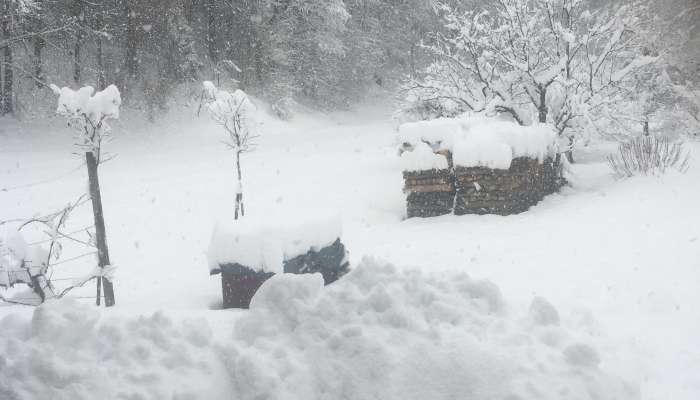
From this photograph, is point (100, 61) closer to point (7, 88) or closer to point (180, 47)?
point (180, 47)

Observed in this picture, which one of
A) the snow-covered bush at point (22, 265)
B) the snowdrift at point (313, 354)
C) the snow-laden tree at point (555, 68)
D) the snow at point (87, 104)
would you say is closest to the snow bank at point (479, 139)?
the snow-laden tree at point (555, 68)

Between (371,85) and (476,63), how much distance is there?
18.5m

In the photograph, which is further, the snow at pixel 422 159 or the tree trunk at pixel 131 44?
the tree trunk at pixel 131 44

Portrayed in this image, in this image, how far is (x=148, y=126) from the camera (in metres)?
18.8

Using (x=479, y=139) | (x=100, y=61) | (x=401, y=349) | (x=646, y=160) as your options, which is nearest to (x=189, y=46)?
(x=100, y=61)

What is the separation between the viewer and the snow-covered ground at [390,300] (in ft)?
10.0

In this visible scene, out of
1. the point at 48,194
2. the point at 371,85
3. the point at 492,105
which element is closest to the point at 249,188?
the point at 48,194

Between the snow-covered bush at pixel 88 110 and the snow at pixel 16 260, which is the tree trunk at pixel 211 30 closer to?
the snow-covered bush at pixel 88 110

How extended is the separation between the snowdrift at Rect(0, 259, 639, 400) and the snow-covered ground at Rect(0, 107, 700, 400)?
0.03 ft

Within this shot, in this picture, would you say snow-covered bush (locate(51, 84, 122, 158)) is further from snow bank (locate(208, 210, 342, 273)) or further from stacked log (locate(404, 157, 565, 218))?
stacked log (locate(404, 157, 565, 218))

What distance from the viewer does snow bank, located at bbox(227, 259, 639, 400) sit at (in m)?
2.99

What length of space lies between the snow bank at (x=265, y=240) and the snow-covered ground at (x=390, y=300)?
0.60 metres

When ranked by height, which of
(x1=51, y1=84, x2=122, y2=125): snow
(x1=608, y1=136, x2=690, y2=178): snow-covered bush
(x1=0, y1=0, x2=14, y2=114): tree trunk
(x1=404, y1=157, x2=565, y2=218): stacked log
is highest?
(x1=0, y1=0, x2=14, y2=114): tree trunk

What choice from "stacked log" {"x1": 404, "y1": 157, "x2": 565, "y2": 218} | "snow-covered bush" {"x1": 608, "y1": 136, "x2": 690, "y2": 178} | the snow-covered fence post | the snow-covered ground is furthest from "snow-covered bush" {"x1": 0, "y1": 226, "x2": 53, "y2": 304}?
"snow-covered bush" {"x1": 608, "y1": 136, "x2": 690, "y2": 178}
